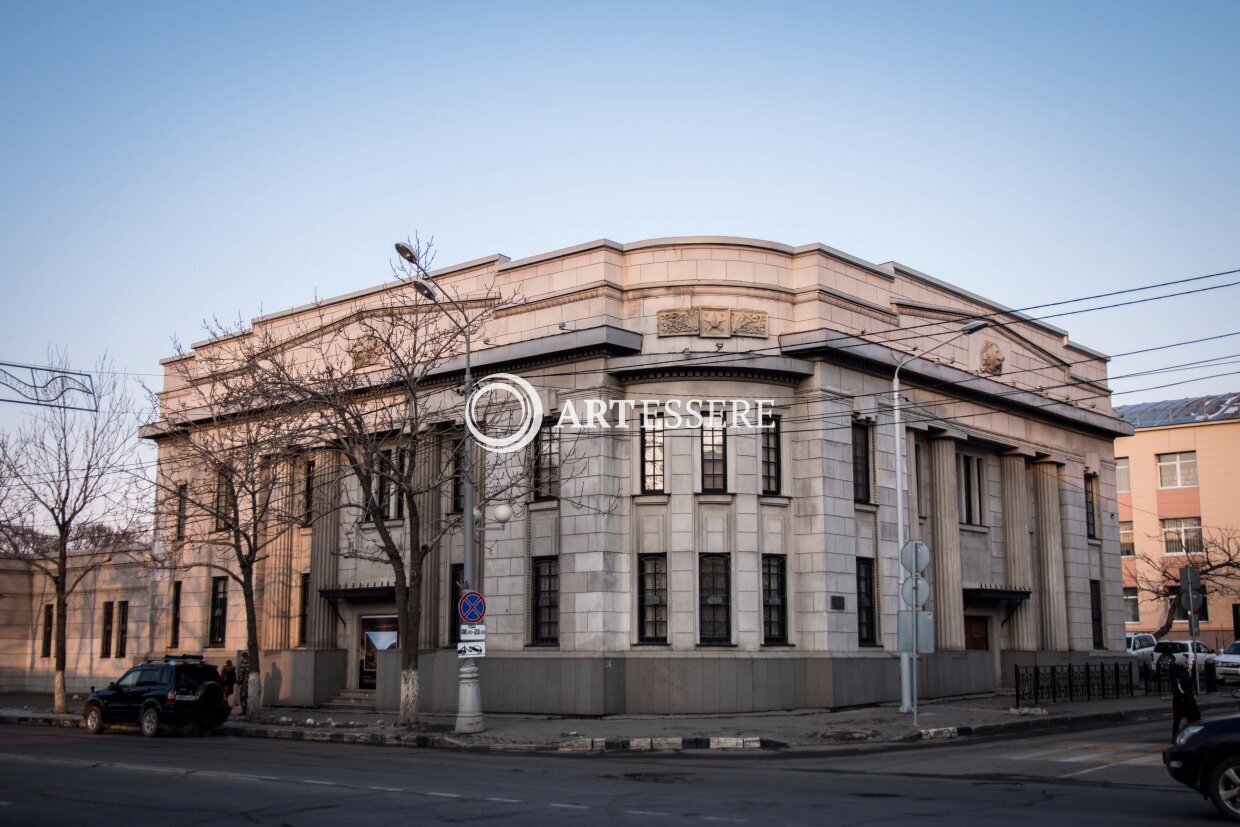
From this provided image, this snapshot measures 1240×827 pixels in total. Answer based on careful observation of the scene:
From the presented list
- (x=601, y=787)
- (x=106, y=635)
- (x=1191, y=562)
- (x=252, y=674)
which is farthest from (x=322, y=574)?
(x=1191, y=562)

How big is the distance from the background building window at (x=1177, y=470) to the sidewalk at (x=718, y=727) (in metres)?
33.2

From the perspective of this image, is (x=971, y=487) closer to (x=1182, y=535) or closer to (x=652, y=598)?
(x=652, y=598)

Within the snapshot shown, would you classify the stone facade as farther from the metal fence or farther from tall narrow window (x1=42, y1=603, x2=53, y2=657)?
tall narrow window (x1=42, y1=603, x2=53, y2=657)

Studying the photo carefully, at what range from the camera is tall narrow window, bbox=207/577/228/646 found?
39844mm

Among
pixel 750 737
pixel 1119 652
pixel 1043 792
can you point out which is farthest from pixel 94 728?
pixel 1119 652

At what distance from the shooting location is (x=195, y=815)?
1320 cm

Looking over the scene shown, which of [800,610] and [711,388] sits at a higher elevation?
[711,388]

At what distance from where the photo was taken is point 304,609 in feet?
124

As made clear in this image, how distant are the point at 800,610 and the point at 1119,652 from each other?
18.0 metres

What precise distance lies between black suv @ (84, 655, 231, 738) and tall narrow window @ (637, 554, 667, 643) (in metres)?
9.92

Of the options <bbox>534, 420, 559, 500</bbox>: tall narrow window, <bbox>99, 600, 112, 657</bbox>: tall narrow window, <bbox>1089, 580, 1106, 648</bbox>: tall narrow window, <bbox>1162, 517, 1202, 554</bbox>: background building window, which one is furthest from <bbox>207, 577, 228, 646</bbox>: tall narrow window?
<bbox>1162, 517, 1202, 554</bbox>: background building window

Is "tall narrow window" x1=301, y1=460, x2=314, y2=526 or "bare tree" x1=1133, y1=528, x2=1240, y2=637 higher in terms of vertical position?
"tall narrow window" x1=301, y1=460, x2=314, y2=526

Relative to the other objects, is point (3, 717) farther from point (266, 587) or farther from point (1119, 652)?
point (1119, 652)

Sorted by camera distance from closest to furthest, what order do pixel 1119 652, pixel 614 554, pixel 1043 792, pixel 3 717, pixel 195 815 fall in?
pixel 195 815 → pixel 1043 792 → pixel 614 554 → pixel 3 717 → pixel 1119 652
